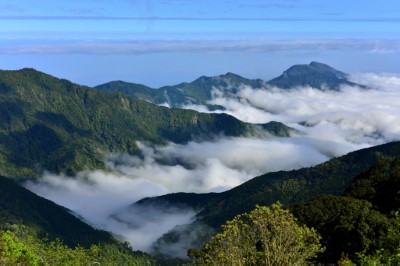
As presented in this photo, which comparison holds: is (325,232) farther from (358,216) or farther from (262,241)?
(262,241)

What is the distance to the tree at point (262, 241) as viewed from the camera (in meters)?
32.9

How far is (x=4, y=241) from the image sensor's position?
52.1 metres

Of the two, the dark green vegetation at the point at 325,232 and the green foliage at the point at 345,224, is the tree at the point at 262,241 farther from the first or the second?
the green foliage at the point at 345,224

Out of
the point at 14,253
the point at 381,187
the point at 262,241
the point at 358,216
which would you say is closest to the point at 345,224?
the point at 358,216

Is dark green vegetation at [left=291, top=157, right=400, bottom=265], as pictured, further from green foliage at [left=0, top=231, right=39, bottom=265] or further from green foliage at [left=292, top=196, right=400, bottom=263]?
green foliage at [left=0, top=231, right=39, bottom=265]

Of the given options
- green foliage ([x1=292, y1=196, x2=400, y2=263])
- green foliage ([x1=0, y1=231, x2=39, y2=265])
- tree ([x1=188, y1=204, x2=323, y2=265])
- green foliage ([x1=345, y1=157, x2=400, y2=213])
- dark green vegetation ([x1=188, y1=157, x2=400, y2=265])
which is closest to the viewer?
tree ([x1=188, y1=204, x2=323, y2=265])

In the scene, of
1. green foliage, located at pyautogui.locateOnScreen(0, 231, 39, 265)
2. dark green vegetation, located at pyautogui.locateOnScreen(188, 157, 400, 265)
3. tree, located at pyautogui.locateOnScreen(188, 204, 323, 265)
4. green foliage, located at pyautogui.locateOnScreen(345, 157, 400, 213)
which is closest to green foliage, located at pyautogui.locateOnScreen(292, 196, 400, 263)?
dark green vegetation, located at pyautogui.locateOnScreen(188, 157, 400, 265)

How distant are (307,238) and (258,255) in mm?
4448

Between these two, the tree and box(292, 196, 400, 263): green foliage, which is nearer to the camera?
the tree

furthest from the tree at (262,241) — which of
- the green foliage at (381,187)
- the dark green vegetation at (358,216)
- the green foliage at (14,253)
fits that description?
the green foliage at (381,187)

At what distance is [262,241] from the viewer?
3312cm

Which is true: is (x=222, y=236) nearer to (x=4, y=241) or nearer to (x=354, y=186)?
(x=4, y=241)

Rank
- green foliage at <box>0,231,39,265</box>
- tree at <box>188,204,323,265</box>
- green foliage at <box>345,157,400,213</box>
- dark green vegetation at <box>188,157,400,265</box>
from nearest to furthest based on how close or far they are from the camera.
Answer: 1. tree at <box>188,204,323,265</box>
2. dark green vegetation at <box>188,157,400,265</box>
3. green foliage at <box>0,231,39,265</box>
4. green foliage at <box>345,157,400,213</box>

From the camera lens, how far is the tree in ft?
108
